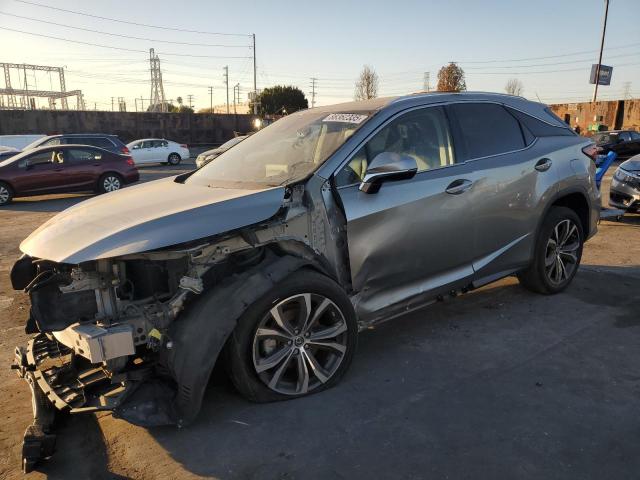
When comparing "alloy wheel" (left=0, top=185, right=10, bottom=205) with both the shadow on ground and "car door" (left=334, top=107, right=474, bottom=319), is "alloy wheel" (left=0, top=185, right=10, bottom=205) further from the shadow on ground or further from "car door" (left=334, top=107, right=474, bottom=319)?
"car door" (left=334, top=107, right=474, bottom=319)

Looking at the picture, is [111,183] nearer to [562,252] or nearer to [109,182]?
[109,182]

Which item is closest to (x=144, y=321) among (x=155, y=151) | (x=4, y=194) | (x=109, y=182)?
(x=4, y=194)

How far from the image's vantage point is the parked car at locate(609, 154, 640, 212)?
8469mm

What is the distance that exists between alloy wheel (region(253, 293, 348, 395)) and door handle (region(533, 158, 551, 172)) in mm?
2391

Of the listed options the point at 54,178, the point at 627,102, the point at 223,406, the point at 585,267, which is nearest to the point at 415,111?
the point at 223,406

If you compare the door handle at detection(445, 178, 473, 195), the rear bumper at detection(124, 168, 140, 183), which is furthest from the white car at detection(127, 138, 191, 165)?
the door handle at detection(445, 178, 473, 195)

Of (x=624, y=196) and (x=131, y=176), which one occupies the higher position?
(x=624, y=196)

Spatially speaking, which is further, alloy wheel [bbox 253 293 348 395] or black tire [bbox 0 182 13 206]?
black tire [bbox 0 182 13 206]

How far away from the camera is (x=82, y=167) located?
1398 cm

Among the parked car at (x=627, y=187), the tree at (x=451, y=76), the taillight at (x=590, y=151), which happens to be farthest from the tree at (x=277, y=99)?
the taillight at (x=590, y=151)

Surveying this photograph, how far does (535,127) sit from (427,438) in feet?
10.3

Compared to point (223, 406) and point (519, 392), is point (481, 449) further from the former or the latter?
point (223, 406)

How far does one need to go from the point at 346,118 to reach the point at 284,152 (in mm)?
516

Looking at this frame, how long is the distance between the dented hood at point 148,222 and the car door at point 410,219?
0.61m
